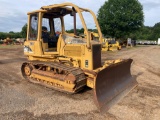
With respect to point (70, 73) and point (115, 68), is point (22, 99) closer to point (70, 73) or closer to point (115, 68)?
point (70, 73)

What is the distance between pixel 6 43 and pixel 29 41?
37.6 metres

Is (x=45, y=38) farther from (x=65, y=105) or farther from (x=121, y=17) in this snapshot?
(x=121, y=17)

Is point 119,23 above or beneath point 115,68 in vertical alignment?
above

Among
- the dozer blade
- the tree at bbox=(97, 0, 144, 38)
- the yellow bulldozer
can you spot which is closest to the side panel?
the yellow bulldozer

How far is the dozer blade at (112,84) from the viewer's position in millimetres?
5574

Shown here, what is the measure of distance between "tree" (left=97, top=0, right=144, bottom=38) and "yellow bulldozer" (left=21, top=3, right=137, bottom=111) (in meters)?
34.0

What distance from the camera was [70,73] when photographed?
6176 mm

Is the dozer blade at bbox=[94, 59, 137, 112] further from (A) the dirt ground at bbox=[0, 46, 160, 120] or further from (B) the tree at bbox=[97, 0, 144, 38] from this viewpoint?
(B) the tree at bbox=[97, 0, 144, 38]

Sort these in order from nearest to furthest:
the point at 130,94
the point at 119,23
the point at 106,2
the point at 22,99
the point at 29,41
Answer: the point at 22,99
the point at 130,94
the point at 29,41
the point at 119,23
the point at 106,2

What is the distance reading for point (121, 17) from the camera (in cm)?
4112

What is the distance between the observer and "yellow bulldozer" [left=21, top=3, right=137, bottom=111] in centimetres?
610

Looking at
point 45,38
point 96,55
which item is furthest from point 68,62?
point 45,38

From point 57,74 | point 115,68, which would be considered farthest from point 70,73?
point 115,68

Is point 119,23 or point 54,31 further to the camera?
point 119,23
